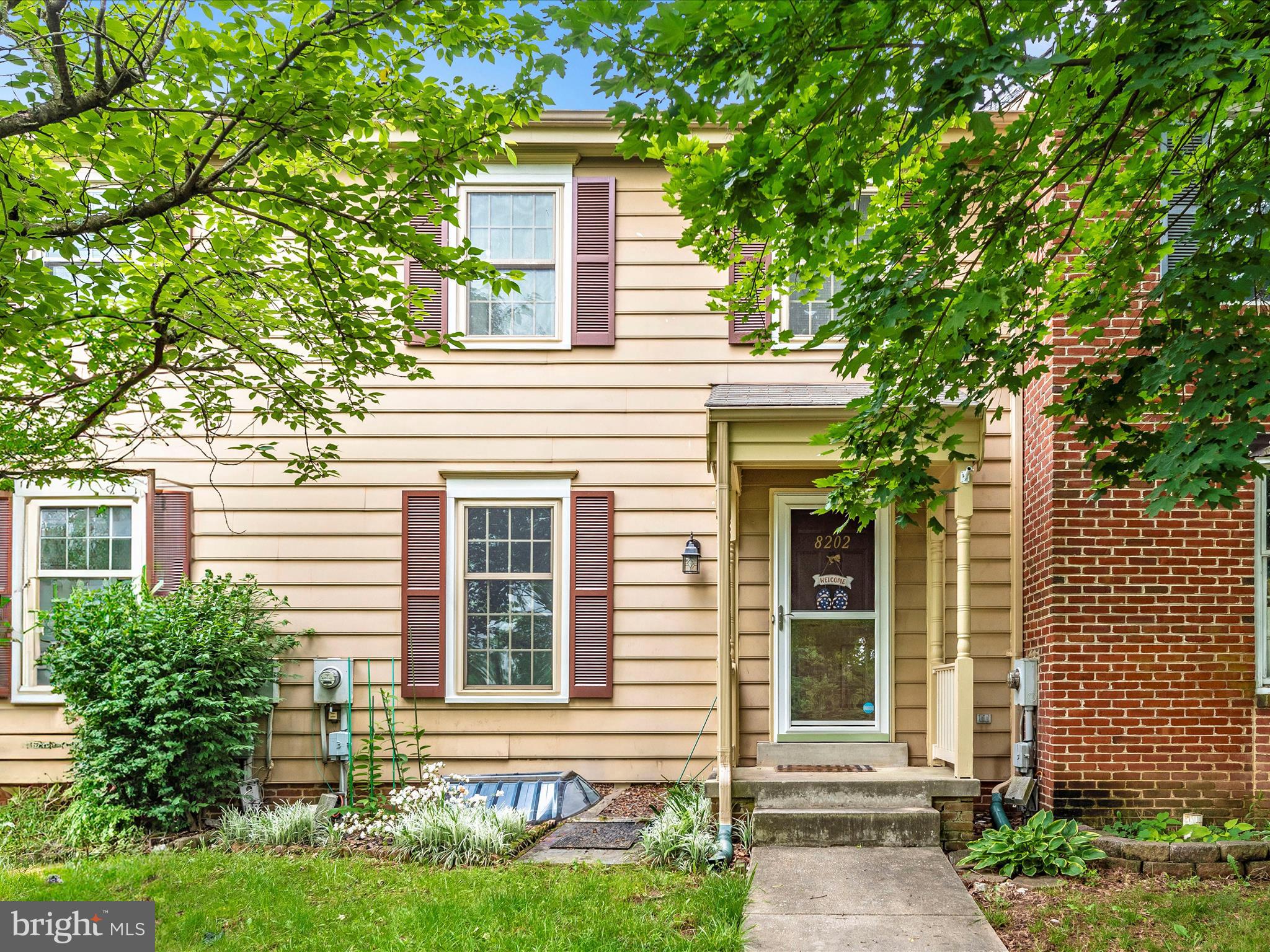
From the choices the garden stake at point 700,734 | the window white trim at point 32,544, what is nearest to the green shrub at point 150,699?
the window white trim at point 32,544

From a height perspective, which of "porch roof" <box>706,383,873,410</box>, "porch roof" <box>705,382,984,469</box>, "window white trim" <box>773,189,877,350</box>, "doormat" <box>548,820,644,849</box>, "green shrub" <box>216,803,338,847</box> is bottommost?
"green shrub" <box>216,803,338,847</box>

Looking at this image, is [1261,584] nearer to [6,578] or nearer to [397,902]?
[397,902]

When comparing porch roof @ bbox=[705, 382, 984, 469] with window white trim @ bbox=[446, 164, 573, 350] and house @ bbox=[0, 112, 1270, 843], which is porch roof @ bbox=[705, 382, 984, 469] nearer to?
house @ bbox=[0, 112, 1270, 843]

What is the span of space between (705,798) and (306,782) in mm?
3298

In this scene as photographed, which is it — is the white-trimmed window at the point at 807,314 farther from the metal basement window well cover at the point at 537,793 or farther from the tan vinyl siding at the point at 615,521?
the metal basement window well cover at the point at 537,793

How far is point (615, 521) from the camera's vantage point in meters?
7.79

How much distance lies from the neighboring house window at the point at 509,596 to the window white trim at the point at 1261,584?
4.91 meters

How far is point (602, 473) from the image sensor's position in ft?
25.7

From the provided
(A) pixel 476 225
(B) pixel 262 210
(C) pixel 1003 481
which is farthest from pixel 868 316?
(A) pixel 476 225

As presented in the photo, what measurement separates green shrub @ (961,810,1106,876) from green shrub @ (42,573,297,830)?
200 inches

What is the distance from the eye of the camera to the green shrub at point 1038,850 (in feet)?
18.7

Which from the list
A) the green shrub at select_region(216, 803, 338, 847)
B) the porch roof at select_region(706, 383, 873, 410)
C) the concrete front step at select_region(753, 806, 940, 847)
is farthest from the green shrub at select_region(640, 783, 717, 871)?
the porch roof at select_region(706, 383, 873, 410)

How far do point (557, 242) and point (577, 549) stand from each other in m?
2.49

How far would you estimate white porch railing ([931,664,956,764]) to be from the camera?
6770 mm
